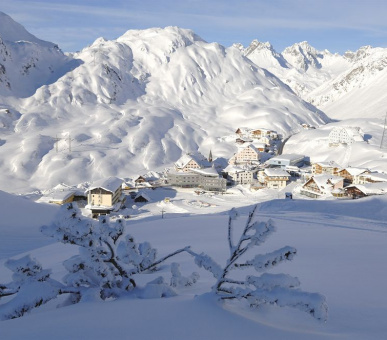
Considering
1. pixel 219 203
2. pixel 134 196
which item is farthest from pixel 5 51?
pixel 219 203

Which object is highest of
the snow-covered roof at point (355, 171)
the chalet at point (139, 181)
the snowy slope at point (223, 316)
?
the snow-covered roof at point (355, 171)

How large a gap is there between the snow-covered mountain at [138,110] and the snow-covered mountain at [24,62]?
3.32 metres

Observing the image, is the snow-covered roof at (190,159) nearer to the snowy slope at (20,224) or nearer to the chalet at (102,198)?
the chalet at (102,198)

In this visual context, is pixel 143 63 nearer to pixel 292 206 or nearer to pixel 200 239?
pixel 292 206

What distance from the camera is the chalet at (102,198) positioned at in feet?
130

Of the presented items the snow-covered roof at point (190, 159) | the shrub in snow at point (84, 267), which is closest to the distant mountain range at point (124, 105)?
the snow-covered roof at point (190, 159)

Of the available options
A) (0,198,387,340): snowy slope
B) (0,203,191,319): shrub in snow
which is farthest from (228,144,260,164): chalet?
(0,203,191,319): shrub in snow

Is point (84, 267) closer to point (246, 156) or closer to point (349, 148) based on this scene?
point (246, 156)

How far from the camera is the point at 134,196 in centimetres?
4512

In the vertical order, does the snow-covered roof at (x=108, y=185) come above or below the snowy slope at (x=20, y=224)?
above

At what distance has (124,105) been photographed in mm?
93625

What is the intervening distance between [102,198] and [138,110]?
5174 centimetres

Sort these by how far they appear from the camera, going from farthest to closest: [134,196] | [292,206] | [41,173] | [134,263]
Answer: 1. [41,173]
2. [134,196]
3. [292,206]
4. [134,263]

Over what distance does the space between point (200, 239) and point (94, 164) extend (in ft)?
182
